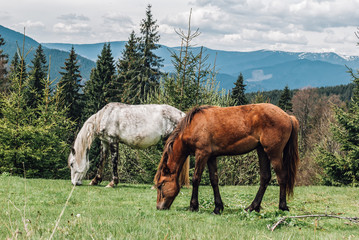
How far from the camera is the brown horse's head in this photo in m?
6.30

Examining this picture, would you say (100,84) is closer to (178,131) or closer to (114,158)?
(114,158)

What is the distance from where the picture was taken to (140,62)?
3597 centimetres

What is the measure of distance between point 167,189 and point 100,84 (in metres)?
34.1

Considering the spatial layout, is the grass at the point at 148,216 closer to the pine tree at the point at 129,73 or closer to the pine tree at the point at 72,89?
the pine tree at the point at 129,73

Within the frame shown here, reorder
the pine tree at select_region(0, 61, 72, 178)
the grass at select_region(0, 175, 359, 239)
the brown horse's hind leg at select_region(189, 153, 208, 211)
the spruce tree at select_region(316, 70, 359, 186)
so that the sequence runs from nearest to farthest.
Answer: the grass at select_region(0, 175, 359, 239)
the brown horse's hind leg at select_region(189, 153, 208, 211)
the pine tree at select_region(0, 61, 72, 178)
the spruce tree at select_region(316, 70, 359, 186)

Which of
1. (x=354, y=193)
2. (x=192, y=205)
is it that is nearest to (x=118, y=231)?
(x=192, y=205)

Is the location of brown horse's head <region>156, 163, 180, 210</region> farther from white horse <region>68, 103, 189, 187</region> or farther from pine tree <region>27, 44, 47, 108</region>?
pine tree <region>27, 44, 47, 108</region>

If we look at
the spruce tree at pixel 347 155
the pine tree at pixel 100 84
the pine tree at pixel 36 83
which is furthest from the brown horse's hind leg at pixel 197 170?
the pine tree at pixel 100 84

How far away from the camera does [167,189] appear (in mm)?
6309

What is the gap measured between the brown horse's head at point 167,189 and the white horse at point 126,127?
3719 mm

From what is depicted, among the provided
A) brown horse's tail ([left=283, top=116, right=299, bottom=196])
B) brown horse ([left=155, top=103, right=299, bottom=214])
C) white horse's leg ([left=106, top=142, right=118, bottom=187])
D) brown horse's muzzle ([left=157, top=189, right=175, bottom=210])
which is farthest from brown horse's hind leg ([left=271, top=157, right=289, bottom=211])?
white horse's leg ([left=106, top=142, right=118, bottom=187])

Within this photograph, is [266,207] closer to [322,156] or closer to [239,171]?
[239,171]

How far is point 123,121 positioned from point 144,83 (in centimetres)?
2652

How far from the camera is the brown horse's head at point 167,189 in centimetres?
630
